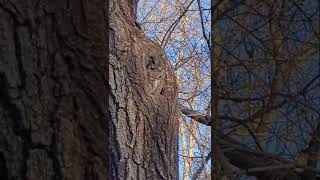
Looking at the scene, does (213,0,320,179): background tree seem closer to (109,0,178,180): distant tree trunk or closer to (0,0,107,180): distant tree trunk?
(0,0,107,180): distant tree trunk

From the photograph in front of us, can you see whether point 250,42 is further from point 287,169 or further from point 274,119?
point 287,169

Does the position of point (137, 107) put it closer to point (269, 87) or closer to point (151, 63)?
point (151, 63)

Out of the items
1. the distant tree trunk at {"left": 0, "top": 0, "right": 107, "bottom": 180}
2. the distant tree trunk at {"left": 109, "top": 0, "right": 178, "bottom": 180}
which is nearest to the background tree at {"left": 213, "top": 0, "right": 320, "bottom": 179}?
the distant tree trunk at {"left": 0, "top": 0, "right": 107, "bottom": 180}

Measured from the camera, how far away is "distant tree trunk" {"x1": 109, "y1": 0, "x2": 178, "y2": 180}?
6.21ft

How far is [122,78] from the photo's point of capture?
191cm

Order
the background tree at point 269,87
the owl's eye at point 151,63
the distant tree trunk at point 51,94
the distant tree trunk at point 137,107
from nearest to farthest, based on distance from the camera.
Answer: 1. the distant tree trunk at point 51,94
2. the background tree at point 269,87
3. the distant tree trunk at point 137,107
4. the owl's eye at point 151,63

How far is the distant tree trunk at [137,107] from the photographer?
189 centimetres

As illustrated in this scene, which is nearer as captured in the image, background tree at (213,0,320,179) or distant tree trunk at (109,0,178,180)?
background tree at (213,0,320,179)

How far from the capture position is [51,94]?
931mm

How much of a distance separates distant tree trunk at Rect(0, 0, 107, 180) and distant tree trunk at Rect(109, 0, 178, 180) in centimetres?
88

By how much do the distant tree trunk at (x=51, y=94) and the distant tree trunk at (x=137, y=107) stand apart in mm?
878

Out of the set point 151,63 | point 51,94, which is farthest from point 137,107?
point 51,94

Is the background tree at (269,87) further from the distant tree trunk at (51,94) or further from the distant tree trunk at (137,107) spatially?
the distant tree trunk at (137,107)

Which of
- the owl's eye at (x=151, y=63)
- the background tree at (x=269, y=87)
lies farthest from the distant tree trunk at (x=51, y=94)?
the owl's eye at (x=151, y=63)
